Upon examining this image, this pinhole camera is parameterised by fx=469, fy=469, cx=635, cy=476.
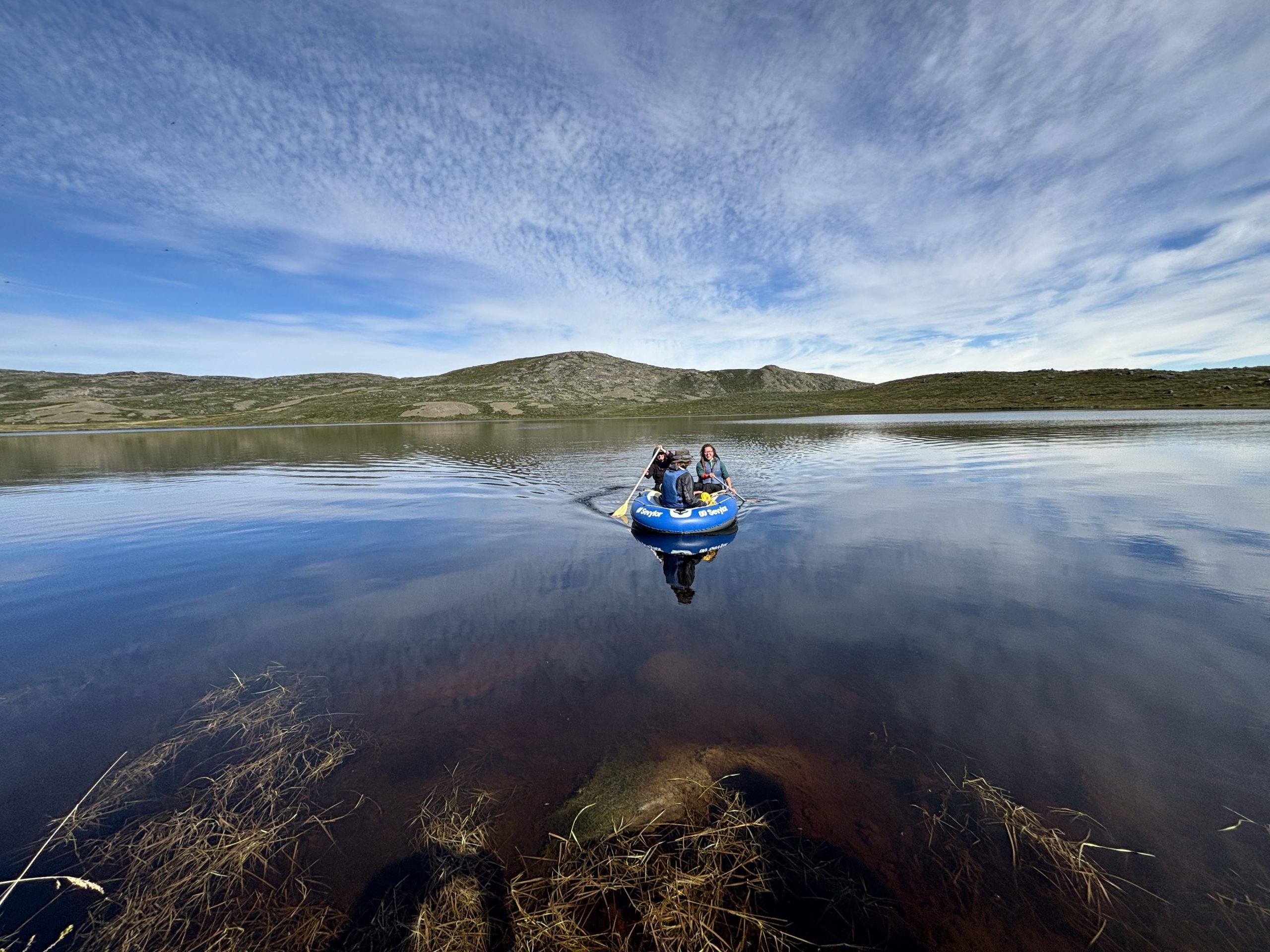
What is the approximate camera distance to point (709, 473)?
21688 mm

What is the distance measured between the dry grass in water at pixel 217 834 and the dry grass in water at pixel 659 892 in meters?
2.13

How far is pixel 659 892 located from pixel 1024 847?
416 cm

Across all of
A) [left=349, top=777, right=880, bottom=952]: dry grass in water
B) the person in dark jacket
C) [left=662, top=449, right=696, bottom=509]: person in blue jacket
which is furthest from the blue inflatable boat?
[left=349, top=777, right=880, bottom=952]: dry grass in water

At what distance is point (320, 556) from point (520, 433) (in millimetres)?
70494

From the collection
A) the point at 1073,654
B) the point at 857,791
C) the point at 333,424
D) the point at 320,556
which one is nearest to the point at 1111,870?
the point at 857,791

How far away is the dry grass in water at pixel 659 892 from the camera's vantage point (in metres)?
4.32

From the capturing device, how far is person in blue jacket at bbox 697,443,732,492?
2095cm

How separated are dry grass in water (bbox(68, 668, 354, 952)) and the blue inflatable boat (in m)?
11.8

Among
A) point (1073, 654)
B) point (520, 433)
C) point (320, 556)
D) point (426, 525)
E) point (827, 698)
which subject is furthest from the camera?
point (520, 433)

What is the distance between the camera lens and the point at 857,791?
6020 millimetres

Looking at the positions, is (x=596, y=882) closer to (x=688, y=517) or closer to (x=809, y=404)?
(x=688, y=517)

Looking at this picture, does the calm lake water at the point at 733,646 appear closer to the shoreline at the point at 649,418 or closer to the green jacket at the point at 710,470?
the green jacket at the point at 710,470

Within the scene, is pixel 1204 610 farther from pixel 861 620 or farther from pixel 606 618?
pixel 606 618

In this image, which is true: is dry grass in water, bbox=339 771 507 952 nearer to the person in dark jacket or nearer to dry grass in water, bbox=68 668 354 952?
dry grass in water, bbox=68 668 354 952
